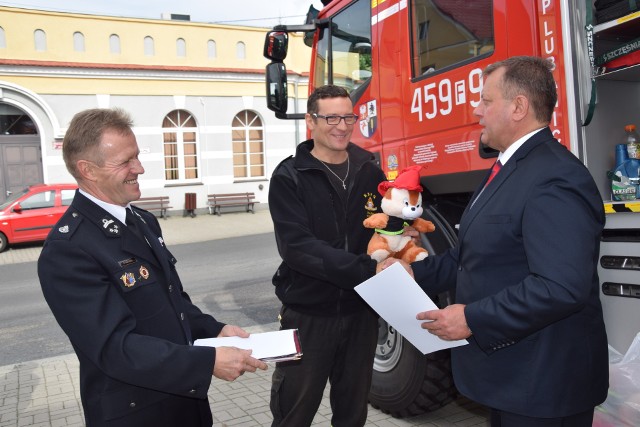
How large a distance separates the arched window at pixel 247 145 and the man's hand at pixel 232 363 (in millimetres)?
18996

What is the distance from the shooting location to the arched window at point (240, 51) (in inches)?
807

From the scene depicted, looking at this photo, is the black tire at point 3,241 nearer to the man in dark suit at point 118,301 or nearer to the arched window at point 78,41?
the arched window at point 78,41

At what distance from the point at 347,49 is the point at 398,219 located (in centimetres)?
217

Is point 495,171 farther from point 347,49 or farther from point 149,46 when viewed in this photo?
point 149,46

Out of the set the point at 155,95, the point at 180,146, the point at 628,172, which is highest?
the point at 155,95

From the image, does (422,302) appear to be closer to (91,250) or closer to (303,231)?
(303,231)

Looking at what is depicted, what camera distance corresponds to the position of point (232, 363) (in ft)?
5.95

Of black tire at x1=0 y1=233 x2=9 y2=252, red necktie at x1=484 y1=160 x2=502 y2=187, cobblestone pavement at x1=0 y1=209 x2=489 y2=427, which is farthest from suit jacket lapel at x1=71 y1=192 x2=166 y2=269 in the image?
black tire at x1=0 y1=233 x2=9 y2=252

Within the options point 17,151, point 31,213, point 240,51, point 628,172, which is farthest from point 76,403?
point 240,51

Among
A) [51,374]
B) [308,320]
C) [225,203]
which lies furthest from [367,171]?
[225,203]

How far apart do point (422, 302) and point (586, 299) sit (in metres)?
0.55

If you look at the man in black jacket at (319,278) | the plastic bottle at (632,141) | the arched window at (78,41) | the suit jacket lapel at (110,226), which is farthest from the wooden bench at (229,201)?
→ the suit jacket lapel at (110,226)

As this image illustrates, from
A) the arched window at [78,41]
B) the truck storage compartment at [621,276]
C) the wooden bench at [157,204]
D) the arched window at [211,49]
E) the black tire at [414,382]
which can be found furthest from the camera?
the arched window at [211,49]

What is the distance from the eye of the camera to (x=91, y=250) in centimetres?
173
